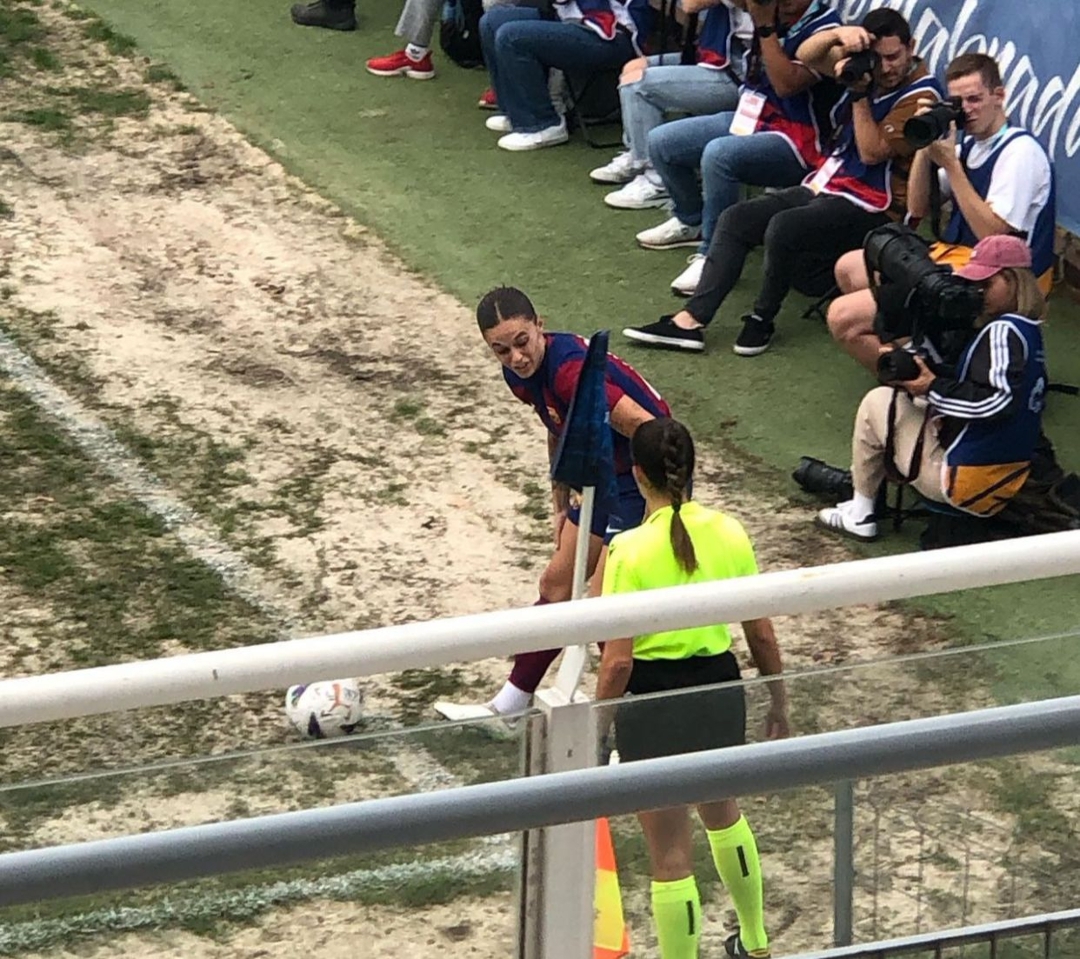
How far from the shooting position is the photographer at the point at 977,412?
6.46 meters

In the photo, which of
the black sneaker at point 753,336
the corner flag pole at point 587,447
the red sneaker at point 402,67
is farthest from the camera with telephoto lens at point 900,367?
the red sneaker at point 402,67

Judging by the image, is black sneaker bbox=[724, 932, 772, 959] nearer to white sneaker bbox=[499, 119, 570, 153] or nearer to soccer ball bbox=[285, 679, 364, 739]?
soccer ball bbox=[285, 679, 364, 739]

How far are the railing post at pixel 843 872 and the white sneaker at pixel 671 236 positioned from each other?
5.99m

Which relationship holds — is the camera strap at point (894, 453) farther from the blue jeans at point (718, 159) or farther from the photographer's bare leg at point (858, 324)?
the blue jeans at point (718, 159)

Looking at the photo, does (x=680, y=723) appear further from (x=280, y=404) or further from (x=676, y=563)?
(x=280, y=404)

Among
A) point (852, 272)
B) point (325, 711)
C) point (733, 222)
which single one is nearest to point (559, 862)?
point (325, 711)

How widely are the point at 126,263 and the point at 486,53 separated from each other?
2.41 meters

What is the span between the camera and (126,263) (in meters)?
9.16

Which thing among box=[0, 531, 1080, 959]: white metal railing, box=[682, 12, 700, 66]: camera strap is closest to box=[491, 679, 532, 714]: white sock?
box=[0, 531, 1080, 959]: white metal railing

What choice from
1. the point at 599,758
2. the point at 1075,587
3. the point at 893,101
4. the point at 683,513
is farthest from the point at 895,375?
the point at 599,758

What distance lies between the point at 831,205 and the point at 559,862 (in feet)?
17.6

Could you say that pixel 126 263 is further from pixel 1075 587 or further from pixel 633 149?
pixel 1075 587

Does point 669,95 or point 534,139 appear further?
point 534,139

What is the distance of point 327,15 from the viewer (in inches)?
465
